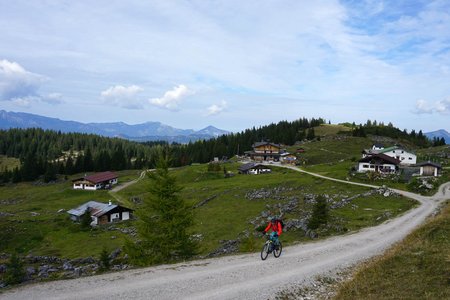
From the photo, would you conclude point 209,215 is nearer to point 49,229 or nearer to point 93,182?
point 49,229

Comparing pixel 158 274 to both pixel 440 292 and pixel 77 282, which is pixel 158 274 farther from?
pixel 440 292

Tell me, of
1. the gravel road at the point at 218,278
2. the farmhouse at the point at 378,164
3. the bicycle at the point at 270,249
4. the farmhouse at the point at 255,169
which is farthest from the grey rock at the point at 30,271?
the farmhouse at the point at 255,169

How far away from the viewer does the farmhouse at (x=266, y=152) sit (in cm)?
15275

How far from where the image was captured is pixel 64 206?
3787 inches

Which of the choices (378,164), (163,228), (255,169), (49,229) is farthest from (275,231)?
(255,169)

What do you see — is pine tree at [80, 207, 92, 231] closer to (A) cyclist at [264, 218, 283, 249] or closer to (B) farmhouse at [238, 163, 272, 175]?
(B) farmhouse at [238, 163, 272, 175]

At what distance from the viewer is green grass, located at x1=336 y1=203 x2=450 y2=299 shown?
14.6 metres

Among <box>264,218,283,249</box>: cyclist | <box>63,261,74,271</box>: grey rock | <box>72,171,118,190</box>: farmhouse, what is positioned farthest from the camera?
<box>72,171,118,190</box>: farmhouse

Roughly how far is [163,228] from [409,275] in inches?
840

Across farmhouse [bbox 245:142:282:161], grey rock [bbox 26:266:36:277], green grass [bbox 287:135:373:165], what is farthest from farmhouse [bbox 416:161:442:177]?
grey rock [bbox 26:266:36:277]

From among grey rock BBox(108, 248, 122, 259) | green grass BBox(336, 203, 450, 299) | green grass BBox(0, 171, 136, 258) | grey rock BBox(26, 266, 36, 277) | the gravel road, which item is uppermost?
green grass BBox(336, 203, 450, 299)

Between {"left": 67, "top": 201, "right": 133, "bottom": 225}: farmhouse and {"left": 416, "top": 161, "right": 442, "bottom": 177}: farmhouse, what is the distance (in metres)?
71.5

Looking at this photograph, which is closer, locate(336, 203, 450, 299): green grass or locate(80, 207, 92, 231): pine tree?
locate(336, 203, 450, 299): green grass

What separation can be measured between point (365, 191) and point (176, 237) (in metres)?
45.3
